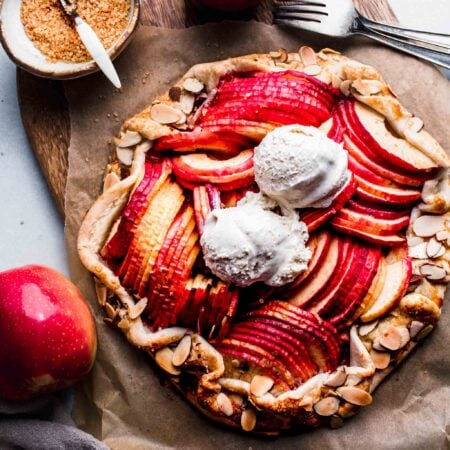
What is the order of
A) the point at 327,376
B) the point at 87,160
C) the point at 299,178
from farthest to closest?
the point at 87,160 < the point at 327,376 < the point at 299,178

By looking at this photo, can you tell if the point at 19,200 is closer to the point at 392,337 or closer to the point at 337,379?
the point at 337,379

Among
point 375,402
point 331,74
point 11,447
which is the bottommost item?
point 11,447

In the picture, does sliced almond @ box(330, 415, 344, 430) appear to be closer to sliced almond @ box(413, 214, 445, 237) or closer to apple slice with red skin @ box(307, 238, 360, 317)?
apple slice with red skin @ box(307, 238, 360, 317)

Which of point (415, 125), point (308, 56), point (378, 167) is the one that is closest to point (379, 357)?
point (378, 167)

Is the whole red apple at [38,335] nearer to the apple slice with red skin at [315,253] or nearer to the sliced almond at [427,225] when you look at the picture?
the apple slice with red skin at [315,253]

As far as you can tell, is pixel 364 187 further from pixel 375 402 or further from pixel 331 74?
pixel 375 402

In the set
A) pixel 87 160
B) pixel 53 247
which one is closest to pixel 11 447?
pixel 53 247
